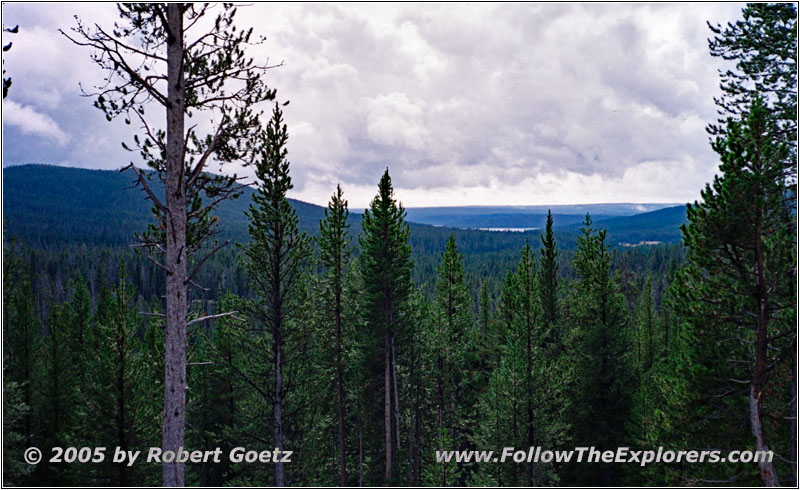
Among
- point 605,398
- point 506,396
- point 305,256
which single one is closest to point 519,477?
point 506,396

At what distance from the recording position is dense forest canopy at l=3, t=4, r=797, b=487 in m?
9.16

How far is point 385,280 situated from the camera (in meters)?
21.2

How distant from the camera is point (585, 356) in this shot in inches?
832

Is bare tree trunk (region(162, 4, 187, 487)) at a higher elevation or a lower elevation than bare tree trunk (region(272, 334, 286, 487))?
higher

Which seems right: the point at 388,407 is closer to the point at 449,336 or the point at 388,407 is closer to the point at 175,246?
the point at 449,336

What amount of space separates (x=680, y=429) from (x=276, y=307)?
40.9 ft

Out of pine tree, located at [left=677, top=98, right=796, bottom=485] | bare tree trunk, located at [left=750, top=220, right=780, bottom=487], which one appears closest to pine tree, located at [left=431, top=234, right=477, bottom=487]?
pine tree, located at [left=677, top=98, right=796, bottom=485]

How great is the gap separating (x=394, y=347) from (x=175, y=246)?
1617 centimetres

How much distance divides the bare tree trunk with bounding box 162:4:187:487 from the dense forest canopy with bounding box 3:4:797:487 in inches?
1.4

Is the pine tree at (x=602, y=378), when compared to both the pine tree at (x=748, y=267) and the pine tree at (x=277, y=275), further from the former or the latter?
the pine tree at (x=277, y=275)

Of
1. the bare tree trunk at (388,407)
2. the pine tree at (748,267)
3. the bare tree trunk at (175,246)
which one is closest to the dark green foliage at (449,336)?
the bare tree trunk at (388,407)

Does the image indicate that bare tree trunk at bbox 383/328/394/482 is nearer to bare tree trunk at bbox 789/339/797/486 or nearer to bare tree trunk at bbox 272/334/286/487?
bare tree trunk at bbox 272/334/286/487

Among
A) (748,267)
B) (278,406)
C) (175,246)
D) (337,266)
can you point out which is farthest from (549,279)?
(175,246)

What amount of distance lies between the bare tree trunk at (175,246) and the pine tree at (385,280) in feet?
45.0
